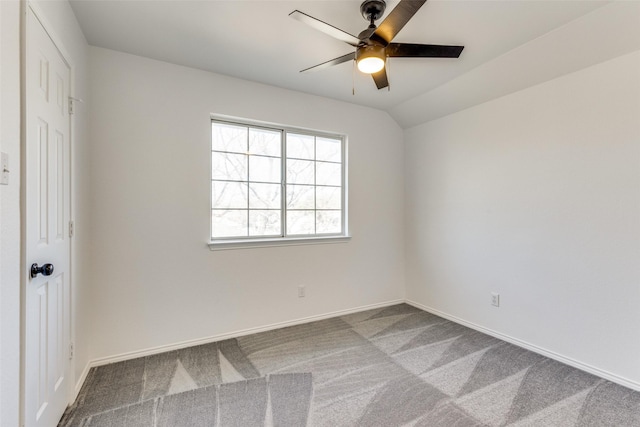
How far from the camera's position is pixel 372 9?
70.4 inches

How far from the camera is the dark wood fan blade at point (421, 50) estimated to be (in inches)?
70.6

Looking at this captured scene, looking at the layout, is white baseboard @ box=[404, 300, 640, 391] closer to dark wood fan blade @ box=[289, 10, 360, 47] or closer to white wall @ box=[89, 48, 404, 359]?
white wall @ box=[89, 48, 404, 359]

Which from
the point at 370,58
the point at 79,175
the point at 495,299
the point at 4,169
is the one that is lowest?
the point at 495,299

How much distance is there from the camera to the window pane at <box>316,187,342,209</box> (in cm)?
339

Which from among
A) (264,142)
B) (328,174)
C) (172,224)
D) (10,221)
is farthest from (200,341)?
(328,174)

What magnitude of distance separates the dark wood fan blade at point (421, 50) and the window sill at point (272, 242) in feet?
6.40

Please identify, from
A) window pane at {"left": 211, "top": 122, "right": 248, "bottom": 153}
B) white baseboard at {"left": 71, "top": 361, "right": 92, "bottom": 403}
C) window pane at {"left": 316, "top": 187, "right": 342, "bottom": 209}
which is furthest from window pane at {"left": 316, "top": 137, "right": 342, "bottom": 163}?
white baseboard at {"left": 71, "top": 361, "right": 92, "bottom": 403}

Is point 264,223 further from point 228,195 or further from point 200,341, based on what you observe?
point 200,341

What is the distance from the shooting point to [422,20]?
1.95 meters

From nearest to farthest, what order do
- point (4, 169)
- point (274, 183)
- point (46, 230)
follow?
point (4, 169)
point (46, 230)
point (274, 183)

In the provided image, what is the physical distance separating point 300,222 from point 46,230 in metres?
2.14

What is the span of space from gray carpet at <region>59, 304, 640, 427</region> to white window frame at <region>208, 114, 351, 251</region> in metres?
0.92

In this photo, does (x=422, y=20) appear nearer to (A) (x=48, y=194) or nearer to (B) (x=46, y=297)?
(A) (x=48, y=194)

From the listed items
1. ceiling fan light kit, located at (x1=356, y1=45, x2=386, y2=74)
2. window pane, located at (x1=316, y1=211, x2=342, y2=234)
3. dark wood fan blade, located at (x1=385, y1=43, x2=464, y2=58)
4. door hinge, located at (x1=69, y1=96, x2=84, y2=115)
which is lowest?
window pane, located at (x1=316, y1=211, x2=342, y2=234)
